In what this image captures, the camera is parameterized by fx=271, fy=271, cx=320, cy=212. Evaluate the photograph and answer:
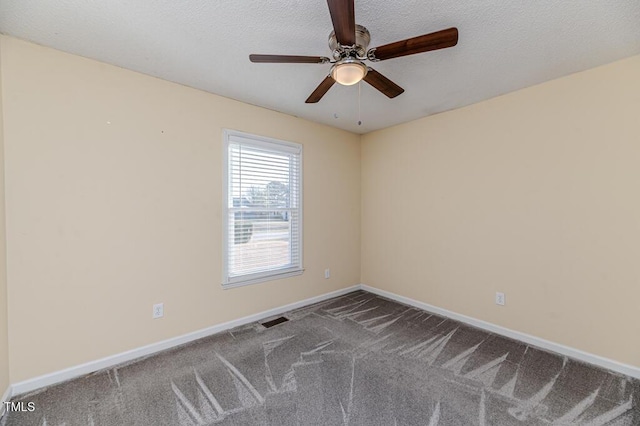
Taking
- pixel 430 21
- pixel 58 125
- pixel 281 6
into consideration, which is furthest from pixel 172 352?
pixel 430 21

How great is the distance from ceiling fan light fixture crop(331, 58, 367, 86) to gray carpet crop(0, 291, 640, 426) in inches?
81.5

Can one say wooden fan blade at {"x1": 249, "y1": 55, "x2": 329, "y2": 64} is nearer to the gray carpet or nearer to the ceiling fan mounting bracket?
the ceiling fan mounting bracket

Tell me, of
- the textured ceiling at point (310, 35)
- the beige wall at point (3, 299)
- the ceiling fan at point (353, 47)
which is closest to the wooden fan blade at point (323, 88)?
the ceiling fan at point (353, 47)

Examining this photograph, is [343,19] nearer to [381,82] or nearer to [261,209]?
[381,82]

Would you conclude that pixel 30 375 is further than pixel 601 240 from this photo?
No

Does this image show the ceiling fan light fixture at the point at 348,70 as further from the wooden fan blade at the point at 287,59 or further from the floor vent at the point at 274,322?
the floor vent at the point at 274,322

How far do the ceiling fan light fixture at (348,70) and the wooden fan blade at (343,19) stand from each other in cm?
9

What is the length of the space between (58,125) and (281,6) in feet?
6.01

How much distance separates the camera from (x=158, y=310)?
2426 mm

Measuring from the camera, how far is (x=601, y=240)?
2.19 m

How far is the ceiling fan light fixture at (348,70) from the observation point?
1546mm

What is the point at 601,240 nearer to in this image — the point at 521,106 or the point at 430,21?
the point at 521,106

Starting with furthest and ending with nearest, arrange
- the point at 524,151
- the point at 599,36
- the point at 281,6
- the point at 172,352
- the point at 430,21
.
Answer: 1. the point at 524,151
2. the point at 172,352
3. the point at 599,36
4. the point at 430,21
5. the point at 281,6

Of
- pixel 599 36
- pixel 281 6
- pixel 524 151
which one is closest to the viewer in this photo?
pixel 281 6
